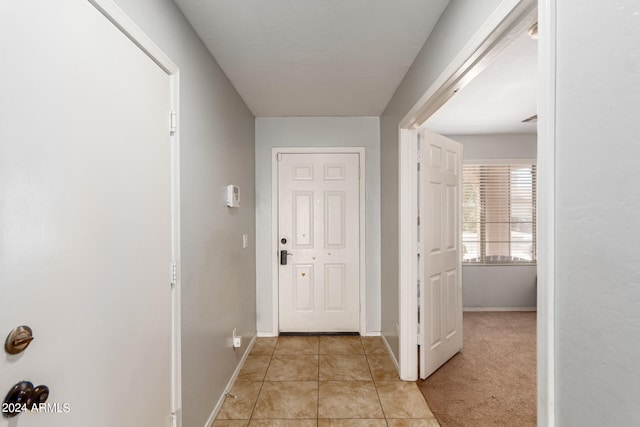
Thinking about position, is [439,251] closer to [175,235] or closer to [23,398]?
[175,235]

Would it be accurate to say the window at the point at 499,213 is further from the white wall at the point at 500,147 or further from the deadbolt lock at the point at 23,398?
the deadbolt lock at the point at 23,398

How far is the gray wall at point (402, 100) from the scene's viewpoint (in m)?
1.41

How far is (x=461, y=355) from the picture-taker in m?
2.96

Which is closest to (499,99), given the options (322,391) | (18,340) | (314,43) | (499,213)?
(499,213)

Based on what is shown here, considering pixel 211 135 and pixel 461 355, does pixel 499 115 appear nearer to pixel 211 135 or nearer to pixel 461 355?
pixel 461 355

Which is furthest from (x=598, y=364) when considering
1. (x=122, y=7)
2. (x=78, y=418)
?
(x=122, y=7)

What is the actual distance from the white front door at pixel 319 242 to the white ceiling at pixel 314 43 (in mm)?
815

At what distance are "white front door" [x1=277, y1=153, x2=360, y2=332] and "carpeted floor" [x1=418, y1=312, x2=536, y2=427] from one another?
1136 mm

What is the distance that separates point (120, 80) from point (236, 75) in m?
1.41

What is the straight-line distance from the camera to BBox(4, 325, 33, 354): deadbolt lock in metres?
0.74

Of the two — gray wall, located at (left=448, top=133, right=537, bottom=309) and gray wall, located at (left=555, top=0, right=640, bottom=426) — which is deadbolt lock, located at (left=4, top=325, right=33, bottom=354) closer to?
gray wall, located at (left=555, top=0, right=640, bottom=426)

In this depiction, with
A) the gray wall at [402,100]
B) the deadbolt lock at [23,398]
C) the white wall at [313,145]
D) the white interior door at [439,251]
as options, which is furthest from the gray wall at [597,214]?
the white wall at [313,145]

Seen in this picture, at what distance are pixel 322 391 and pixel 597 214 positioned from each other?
2196 millimetres

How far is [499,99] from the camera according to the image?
306 centimetres
